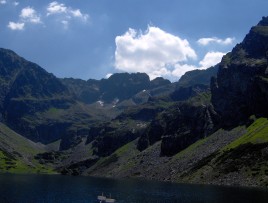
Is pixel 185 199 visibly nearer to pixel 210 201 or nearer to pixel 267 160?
pixel 210 201

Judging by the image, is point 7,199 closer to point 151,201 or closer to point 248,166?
point 151,201

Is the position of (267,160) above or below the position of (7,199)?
above

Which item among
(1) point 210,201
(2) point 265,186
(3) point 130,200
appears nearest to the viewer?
(1) point 210,201

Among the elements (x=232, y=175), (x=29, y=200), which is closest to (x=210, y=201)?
(x=29, y=200)

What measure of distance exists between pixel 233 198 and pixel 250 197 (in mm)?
5941

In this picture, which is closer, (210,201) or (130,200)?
(210,201)

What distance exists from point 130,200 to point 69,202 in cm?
1921

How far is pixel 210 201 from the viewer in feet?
375

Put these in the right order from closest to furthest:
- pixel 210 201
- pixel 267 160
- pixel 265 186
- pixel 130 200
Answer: pixel 210 201, pixel 130 200, pixel 265 186, pixel 267 160

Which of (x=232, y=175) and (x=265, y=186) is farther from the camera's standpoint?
(x=232, y=175)

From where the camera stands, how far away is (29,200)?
11625cm

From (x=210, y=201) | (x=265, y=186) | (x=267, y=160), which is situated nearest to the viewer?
(x=210, y=201)

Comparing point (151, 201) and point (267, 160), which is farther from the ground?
point (267, 160)

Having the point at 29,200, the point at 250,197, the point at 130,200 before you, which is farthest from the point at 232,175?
the point at 29,200
